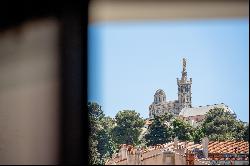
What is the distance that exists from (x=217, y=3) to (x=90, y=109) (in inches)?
41.5

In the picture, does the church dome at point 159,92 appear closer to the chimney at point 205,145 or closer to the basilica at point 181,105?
the basilica at point 181,105

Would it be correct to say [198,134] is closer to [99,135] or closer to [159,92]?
[159,92]

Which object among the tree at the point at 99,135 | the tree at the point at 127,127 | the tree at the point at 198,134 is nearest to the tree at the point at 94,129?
the tree at the point at 99,135

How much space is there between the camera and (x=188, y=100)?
2.22 meters

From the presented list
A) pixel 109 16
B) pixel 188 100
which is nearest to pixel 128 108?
pixel 188 100

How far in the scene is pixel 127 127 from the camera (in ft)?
7.42

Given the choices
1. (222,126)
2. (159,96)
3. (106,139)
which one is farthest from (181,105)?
(106,139)

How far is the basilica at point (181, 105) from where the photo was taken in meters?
2.22

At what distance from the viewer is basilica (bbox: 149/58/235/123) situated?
2.22 metres

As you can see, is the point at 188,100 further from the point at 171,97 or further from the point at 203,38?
the point at 203,38

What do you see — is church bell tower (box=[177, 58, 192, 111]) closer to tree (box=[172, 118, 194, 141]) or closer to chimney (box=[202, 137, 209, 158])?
tree (box=[172, 118, 194, 141])

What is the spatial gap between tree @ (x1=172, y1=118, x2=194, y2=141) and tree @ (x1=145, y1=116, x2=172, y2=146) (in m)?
0.04

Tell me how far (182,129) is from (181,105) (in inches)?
5.9

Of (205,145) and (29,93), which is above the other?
(29,93)
